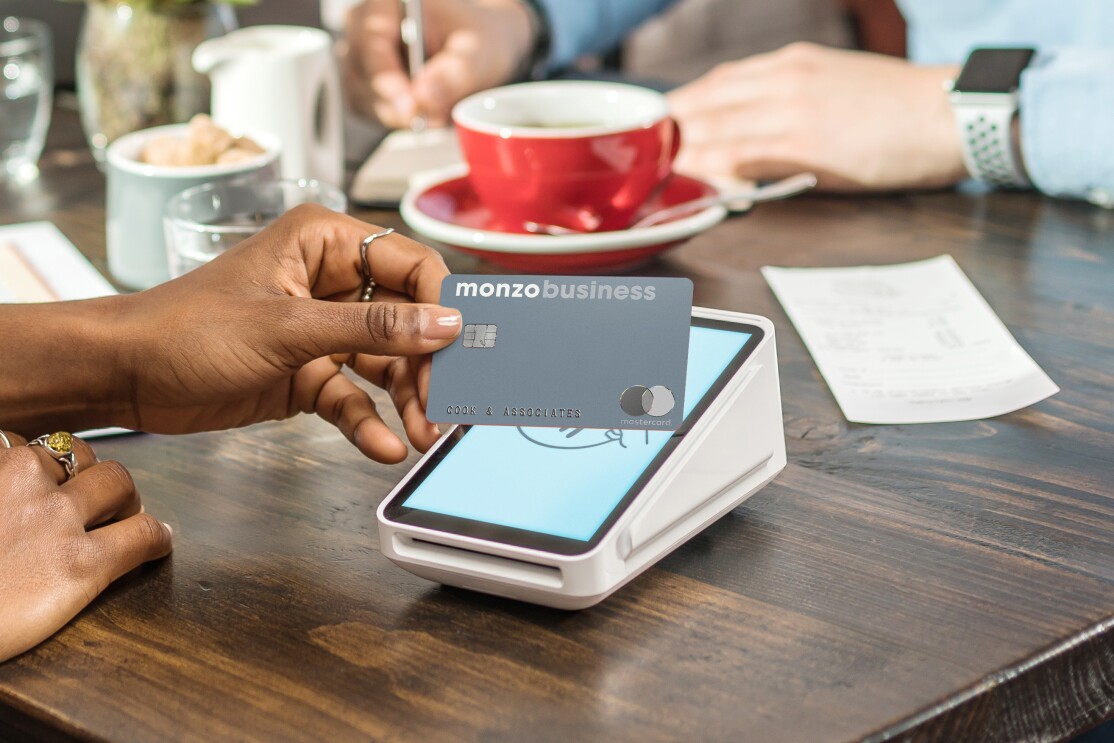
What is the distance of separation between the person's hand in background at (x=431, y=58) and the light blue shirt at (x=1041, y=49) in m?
0.15

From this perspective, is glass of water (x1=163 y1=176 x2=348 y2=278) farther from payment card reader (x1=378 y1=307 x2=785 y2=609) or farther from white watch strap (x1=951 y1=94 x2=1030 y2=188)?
white watch strap (x1=951 y1=94 x2=1030 y2=188)

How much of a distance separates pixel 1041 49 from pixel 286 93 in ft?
2.65

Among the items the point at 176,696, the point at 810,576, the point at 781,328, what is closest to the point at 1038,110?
the point at 781,328

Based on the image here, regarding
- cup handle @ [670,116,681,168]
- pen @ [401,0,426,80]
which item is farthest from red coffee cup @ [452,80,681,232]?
pen @ [401,0,426,80]

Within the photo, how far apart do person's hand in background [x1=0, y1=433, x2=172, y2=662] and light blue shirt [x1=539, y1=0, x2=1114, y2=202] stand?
0.91 meters

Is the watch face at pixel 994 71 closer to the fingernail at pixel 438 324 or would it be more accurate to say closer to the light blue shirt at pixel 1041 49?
the light blue shirt at pixel 1041 49

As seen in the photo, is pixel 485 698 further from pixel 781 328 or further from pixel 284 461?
pixel 781 328

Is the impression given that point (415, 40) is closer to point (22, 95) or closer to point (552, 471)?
point (22, 95)

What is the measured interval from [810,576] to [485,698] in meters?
0.18

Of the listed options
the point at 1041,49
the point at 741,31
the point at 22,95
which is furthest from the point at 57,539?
the point at 741,31

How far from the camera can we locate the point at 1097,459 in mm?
664

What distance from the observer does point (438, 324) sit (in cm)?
57

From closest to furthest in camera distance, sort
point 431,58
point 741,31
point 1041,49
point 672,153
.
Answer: point 672,153
point 1041,49
point 431,58
point 741,31

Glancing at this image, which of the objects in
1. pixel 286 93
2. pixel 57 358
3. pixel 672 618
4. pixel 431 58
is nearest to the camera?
pixel 672 618
